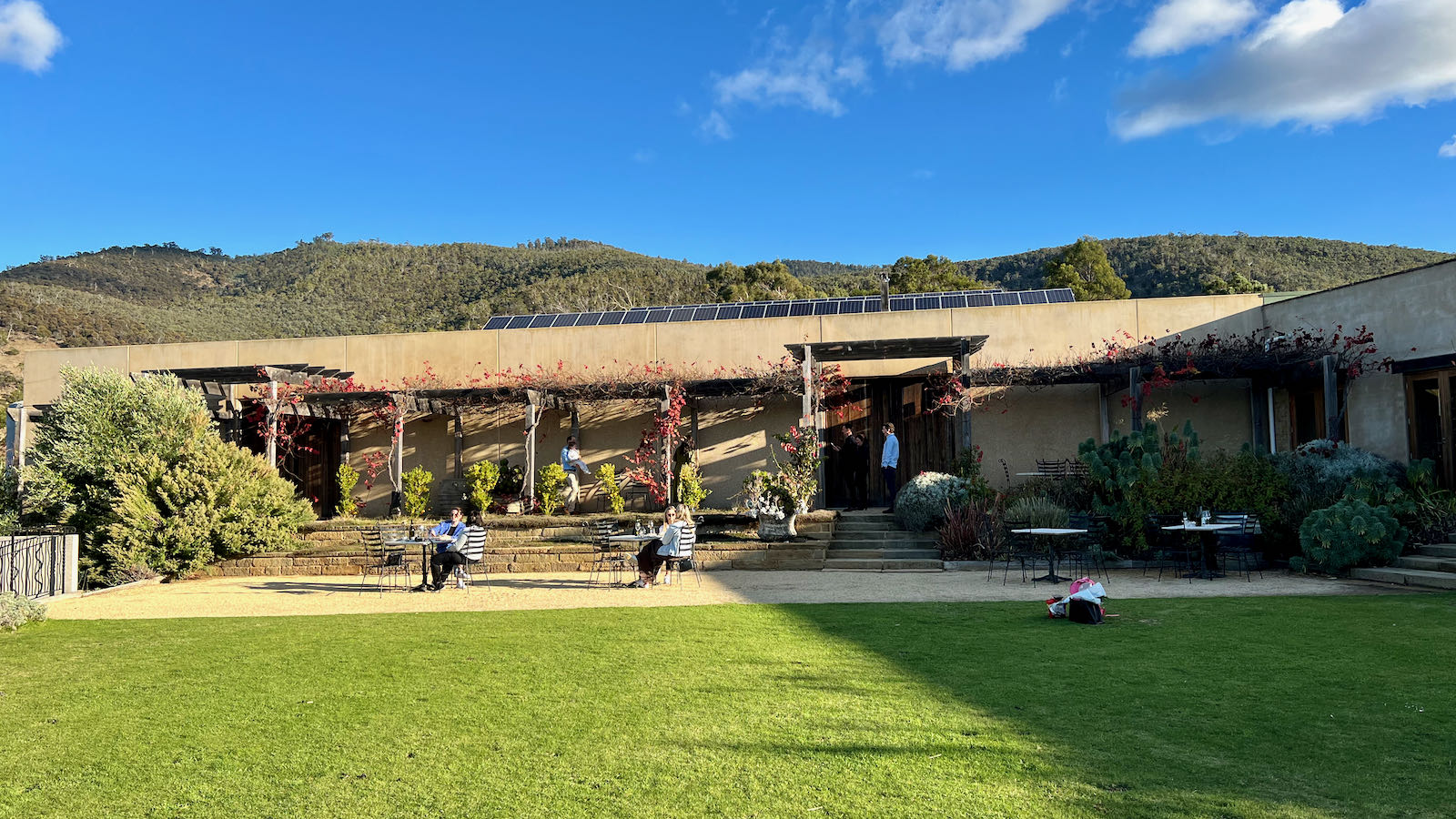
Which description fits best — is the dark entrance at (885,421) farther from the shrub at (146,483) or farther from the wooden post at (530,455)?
the shrub at (146,483)

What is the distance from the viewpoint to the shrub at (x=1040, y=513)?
1275 centimetres

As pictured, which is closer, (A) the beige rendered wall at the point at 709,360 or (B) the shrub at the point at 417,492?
(B) the shrub at the point at 417,492

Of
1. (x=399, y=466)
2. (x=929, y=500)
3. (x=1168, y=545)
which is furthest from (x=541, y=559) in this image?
(x=1168, y=545)

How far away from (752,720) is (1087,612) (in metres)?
4.00

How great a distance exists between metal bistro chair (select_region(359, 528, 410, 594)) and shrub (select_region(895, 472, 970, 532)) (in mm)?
7128

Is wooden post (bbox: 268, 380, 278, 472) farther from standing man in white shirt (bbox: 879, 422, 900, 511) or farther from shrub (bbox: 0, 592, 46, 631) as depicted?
→ standing man in white shirt (bbox: 879, 422, 900, 511)

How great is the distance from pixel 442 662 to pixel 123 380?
1114cm

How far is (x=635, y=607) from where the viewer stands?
949 centimetres

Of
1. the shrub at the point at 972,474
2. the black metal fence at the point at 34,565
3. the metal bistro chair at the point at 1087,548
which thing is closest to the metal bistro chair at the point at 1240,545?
the metal bistro chair at the point at 1087,548

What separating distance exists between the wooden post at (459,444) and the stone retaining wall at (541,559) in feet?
14.1

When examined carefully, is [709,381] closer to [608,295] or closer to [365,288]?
[608,295]

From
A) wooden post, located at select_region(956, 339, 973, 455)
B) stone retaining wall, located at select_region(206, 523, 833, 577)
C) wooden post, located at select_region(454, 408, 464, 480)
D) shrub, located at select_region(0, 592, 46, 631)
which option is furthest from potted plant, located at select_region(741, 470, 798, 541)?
shrub, located at select_region(0, 592, 46, 631)

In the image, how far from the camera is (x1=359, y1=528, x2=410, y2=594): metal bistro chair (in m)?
12.3

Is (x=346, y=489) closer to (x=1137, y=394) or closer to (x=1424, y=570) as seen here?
(x=1137, y=394)
